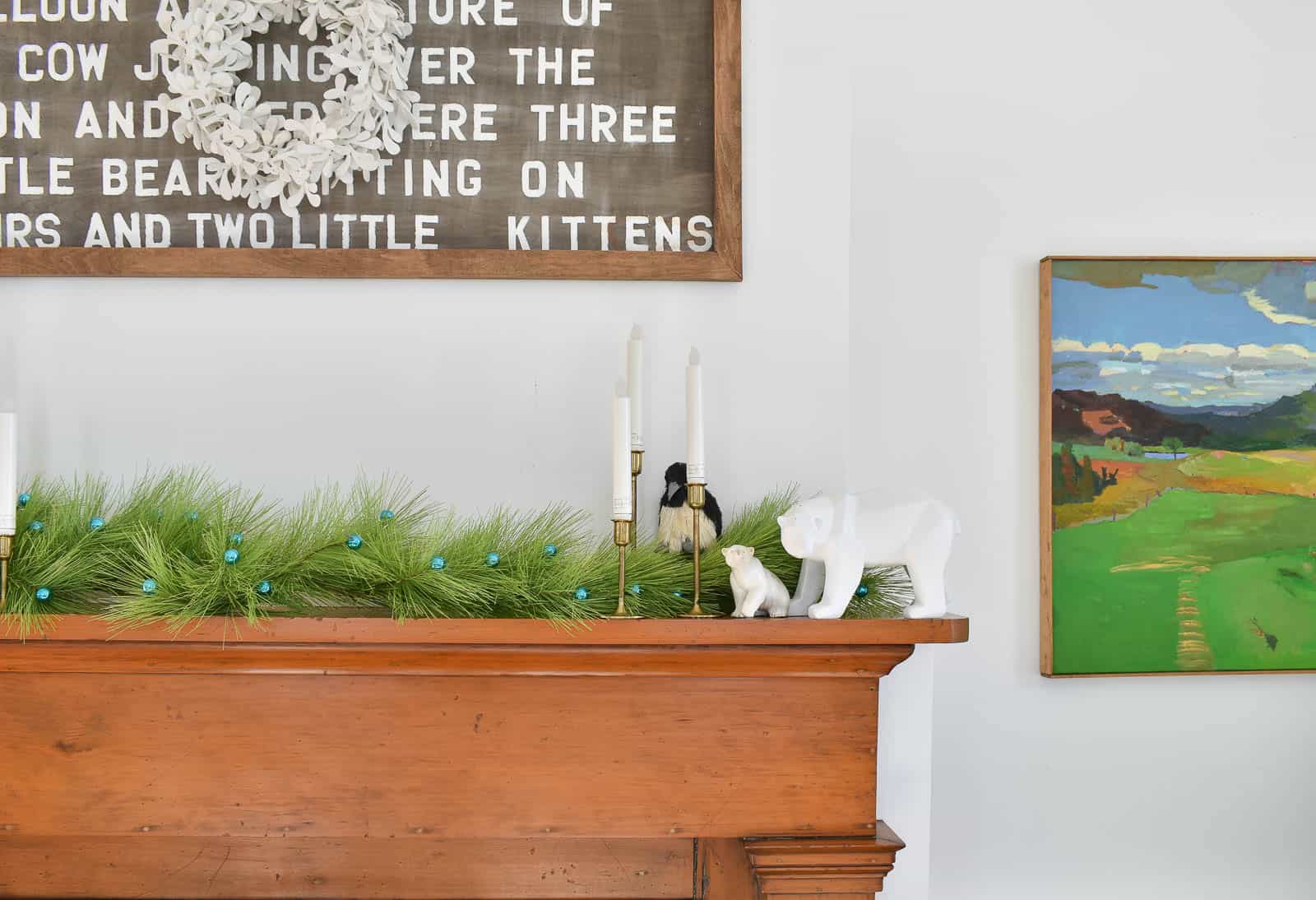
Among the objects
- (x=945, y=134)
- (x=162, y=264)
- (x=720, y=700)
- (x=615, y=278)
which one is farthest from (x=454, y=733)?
(x=945, y=134)

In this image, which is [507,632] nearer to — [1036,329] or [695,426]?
[695,426]

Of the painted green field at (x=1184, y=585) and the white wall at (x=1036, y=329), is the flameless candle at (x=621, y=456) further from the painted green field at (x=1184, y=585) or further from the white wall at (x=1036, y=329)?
the painted green field at (x=1184, y=585)

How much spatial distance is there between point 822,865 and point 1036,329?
3.34 feet

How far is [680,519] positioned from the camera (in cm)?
110

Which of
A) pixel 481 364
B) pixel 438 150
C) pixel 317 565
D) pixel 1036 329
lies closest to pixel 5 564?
pixel 317 565

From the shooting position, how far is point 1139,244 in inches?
64.3

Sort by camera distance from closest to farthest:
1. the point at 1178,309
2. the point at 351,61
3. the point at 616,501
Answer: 1. the point at 616,501
2. the point at 351,61
3. the point at 1178,309

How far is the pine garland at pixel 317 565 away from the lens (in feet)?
3.23

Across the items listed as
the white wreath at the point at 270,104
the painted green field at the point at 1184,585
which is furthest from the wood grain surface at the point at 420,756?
the painted green field at the point at 1184,585

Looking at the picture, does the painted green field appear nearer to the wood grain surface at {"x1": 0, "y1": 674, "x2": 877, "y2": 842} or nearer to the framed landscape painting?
the framed landscape painting

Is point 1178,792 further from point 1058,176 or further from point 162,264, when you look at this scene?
point 162,264

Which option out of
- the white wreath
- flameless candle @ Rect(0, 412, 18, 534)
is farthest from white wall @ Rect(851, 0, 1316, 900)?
flameless candle @ Rect(0, 412, 18, 534)

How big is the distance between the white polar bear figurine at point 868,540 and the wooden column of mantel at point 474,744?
36 mm

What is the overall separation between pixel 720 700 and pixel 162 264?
0.89m
